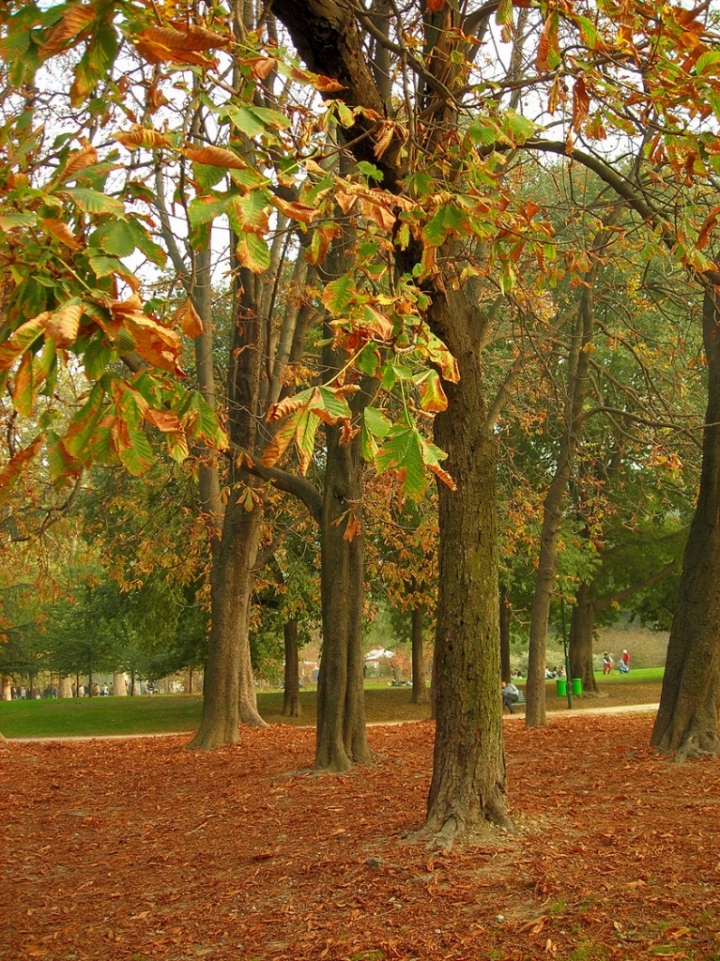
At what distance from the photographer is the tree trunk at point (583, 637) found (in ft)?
94.8

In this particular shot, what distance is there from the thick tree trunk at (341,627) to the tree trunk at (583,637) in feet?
62.7

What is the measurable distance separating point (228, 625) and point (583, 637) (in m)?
18.1

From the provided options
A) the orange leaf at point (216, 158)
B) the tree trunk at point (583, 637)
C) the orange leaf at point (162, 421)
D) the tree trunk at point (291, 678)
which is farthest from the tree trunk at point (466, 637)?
the tree trunk at point (583, 637)

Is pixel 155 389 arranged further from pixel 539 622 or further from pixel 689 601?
pixel 539 622

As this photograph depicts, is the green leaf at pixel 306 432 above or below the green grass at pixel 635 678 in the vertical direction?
above

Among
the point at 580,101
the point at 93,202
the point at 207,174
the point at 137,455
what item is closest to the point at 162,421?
the point at 137,455

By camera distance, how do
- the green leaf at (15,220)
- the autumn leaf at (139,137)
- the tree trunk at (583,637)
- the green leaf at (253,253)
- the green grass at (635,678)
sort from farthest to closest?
1. the green grass at (635,678)
2. the tree trunk at (583,637)
3. the autumn leaf at (139,137)
4. the green leaf at (253,253)
5. the green leaf at (15,220)

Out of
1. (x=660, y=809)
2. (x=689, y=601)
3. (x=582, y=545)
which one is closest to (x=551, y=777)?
(x=660, y=809)

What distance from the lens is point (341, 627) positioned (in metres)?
10.5

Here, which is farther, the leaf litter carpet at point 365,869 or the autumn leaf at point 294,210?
the leaf litter carpet at point 365,869

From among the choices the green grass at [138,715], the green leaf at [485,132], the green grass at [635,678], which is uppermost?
the green leaf at [485,132]

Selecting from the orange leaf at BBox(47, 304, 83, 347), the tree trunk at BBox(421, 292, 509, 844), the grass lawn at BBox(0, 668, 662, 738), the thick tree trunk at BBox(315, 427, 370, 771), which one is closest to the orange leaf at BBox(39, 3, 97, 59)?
the orange leaf at BBox(47, 304, 83, 347)

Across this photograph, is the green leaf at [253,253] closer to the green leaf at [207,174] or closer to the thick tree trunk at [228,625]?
the green leaf at [207,174]

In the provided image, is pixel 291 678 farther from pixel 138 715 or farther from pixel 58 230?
pixel 58 230
